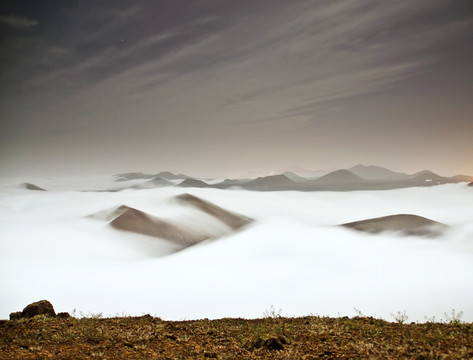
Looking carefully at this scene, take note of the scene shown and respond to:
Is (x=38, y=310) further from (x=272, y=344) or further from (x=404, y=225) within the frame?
(x=404, y=225)

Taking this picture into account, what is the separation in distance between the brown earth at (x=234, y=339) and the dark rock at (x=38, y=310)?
150cm

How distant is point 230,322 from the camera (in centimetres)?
1505

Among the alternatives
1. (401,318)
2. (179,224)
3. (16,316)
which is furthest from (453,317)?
(179,224)

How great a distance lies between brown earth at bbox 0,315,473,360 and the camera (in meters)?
9.73

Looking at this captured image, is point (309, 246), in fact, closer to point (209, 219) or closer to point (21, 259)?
point (209, 219)

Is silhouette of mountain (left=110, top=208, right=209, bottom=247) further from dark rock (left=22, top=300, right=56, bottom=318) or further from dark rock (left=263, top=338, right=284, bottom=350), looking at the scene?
dark rock (left=263, top=338, right=284, bottom=350)

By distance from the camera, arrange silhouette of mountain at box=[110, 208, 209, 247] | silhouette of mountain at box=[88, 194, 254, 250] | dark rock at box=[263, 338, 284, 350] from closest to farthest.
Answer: dark rock at box=[263, 338, 284, 350]
silhouette of mountain at box=[110, 208, 209, 247]
silhouette of mountain at box=[88, 194, 254, 250]

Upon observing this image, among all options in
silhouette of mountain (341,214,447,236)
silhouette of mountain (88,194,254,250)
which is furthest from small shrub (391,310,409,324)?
silhouette of mountain (341,214,447,236)

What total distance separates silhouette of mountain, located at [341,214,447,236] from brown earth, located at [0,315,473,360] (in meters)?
122

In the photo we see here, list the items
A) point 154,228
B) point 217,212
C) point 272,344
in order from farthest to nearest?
point 217,212
point 154,228
point 272,344

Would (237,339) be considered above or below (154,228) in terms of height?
below

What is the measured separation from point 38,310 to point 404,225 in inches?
5300

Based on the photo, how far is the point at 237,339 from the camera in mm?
11609

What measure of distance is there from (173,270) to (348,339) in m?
69.4
